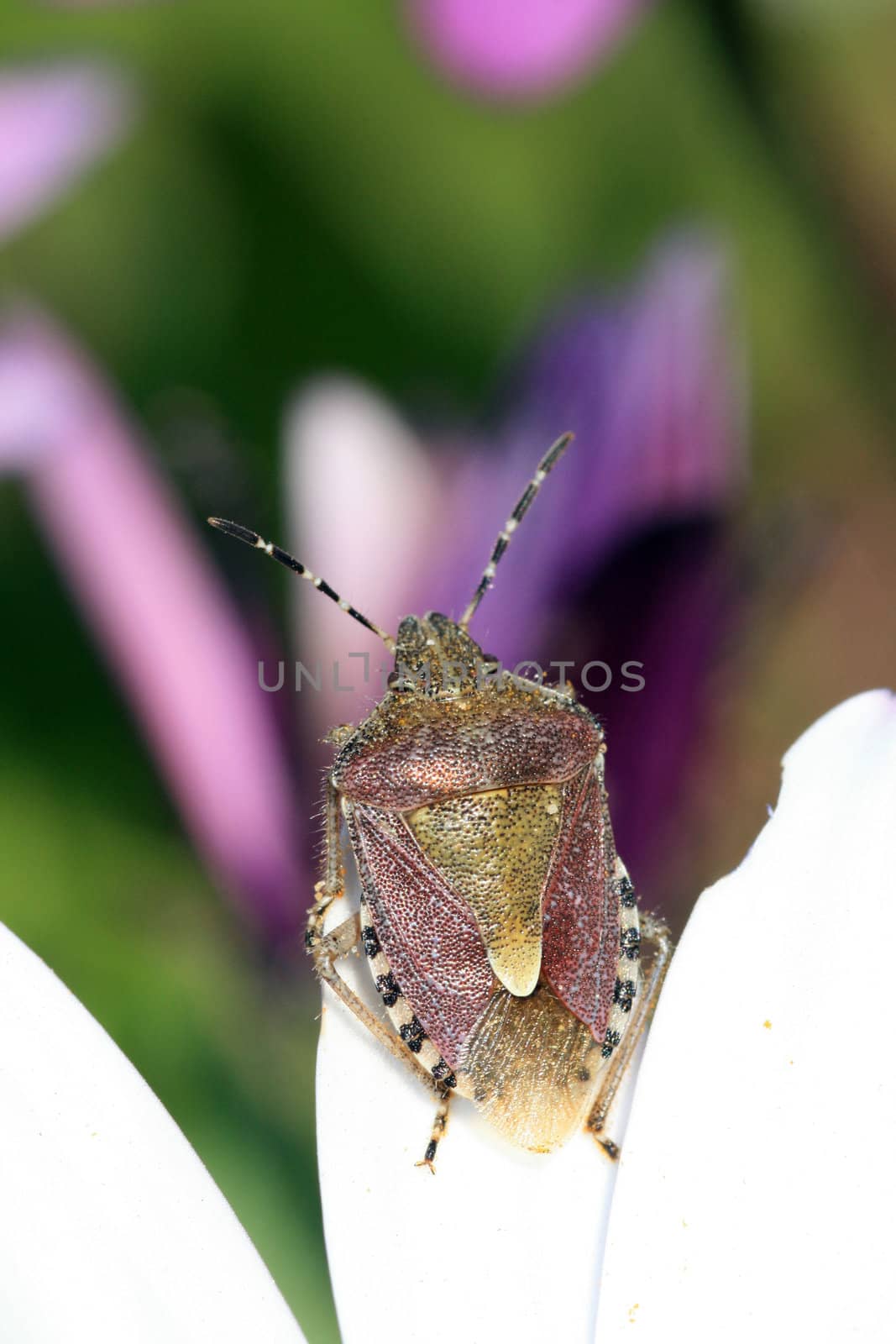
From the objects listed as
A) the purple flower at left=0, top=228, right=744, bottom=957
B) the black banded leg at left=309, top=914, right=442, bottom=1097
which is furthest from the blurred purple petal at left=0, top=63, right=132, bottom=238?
the black banded leg at left=309, top=914, right=442, bottom=1097

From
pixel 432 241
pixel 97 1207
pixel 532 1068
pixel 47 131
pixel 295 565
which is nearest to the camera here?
pixel 97 1207

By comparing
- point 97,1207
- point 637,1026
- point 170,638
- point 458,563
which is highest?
point 458,563

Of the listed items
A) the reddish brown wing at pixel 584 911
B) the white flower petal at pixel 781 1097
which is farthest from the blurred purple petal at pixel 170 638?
the white flower petal at pixel 781 1097

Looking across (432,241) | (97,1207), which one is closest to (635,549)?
(97,1207)

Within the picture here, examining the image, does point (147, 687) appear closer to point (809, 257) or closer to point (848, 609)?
point (848, 609)

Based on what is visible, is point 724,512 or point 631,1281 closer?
point 631,1281

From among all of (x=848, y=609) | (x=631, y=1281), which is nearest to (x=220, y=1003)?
(x=631, y=1281)

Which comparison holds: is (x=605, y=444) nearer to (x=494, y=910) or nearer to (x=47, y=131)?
(x=494, y=910)

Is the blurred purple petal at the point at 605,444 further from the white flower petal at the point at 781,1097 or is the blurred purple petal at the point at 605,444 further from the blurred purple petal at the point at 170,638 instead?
the white flower petal at the point at 781,1097
